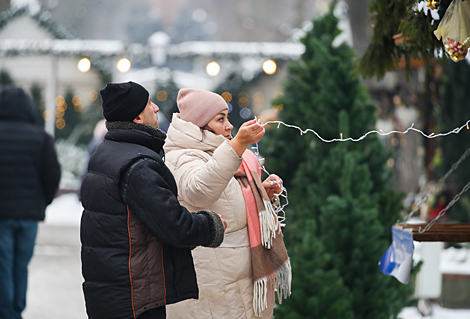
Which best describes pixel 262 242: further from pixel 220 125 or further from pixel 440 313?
pixel 440 313

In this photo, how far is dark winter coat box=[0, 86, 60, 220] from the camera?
4.52 meters

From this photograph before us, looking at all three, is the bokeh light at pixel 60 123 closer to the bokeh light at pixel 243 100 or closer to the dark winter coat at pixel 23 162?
the bokeh light at pixel 243 100

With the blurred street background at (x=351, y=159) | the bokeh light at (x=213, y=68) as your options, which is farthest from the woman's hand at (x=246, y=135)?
the bokeh light at (x=213, y=68)

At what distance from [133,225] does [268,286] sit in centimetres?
84

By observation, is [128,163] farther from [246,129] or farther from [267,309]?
[267,309]

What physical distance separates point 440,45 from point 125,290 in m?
2.07

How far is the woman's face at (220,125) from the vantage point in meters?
2.75

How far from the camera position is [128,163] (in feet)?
7.30

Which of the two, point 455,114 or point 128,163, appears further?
point 455,114

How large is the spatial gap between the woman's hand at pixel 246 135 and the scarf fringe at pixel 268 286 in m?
0.67

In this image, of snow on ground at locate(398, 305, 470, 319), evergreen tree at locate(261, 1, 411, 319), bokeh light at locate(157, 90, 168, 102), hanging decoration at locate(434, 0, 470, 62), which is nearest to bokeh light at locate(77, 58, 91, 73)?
bokeh light at locate(157, 90, 168, 102)

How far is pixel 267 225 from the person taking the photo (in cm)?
275

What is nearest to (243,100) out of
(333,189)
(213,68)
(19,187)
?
(213,68)

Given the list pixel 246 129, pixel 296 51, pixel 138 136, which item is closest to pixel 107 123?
pixel 138 136
